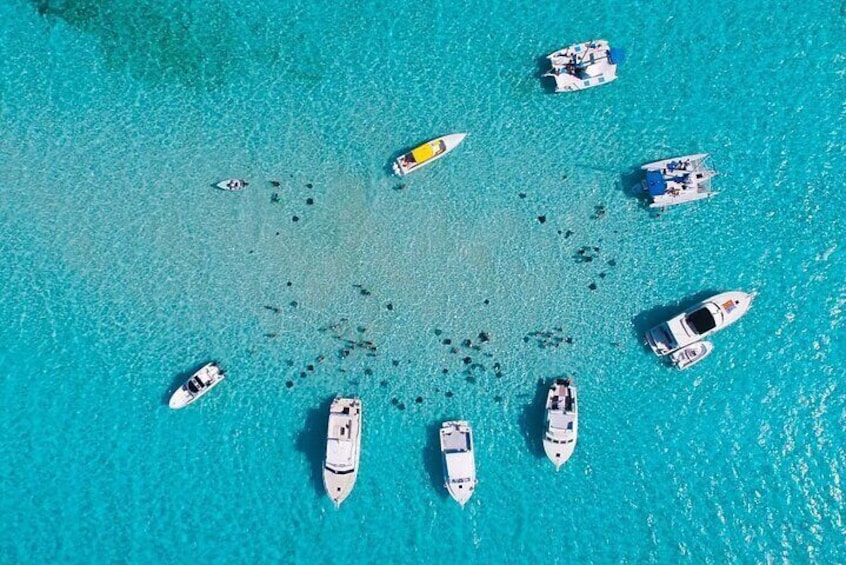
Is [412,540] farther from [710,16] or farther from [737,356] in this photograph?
[710,16]

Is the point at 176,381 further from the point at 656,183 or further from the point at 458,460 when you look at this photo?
the point at 656,183

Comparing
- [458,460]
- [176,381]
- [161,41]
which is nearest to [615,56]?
[458,460]

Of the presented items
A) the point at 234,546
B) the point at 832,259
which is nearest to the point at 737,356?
the point at 832,259

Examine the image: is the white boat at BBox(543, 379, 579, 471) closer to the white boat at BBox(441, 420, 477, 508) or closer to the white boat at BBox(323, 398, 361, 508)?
the white boat at BBox(441, 420, 477, 508)

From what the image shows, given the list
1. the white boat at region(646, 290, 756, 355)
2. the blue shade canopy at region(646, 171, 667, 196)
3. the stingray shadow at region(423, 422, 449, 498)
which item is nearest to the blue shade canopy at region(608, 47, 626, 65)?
the blue shade canopy at region(646, 171, 667, 196)

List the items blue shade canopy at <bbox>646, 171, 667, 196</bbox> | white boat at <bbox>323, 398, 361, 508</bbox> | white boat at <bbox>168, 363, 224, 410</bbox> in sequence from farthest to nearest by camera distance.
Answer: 1. blue shade canopy at <bbox>646, 171, 667, 196</bbox>
2. white boat at <bbox>168, 363, 224, 410</bbox>
3. white boat at <bbox>323, 398, 361, 508</bbox>

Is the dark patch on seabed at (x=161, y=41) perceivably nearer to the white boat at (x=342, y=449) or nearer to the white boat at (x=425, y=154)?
the white boat at (x=425, y=154)
